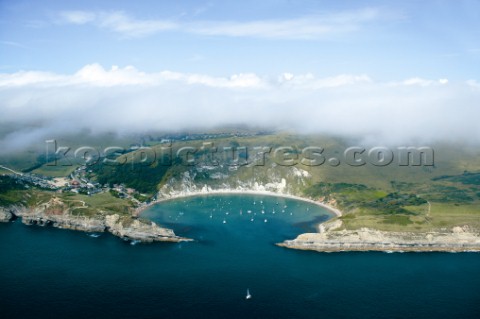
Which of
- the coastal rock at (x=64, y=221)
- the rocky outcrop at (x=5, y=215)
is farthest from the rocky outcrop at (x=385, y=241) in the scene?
the rocky outcrop at (x=5, y=215)

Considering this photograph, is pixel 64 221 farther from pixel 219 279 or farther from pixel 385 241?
pixel 385 241

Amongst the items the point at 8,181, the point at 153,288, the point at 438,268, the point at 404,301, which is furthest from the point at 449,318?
the point at 8,181

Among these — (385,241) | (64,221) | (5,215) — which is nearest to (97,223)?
(64,221)

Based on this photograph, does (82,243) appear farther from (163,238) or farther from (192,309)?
(192,309)

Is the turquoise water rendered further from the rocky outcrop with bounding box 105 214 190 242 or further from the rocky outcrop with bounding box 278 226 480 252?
the rocky outcrop with bounding box 278 226 480 252

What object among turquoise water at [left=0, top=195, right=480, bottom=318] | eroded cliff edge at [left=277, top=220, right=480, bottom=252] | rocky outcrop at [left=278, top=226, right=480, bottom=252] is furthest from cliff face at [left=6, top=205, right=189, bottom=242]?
rocky outcrop at [left=278, top=226, right=480, bottom=252]

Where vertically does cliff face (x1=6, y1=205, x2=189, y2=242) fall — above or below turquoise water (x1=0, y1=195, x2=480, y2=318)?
above
